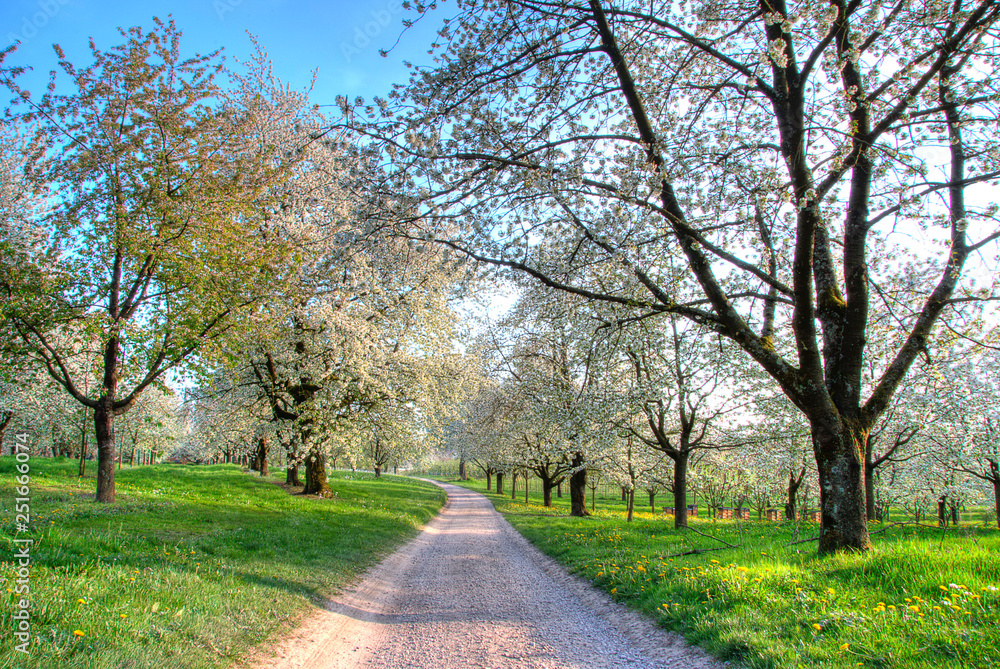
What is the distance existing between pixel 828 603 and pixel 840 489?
115 inches

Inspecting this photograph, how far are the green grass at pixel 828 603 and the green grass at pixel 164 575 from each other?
478 cm

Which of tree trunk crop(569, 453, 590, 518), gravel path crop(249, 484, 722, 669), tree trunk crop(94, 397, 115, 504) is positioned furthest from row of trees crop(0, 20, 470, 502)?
tree trunk crop(569, 453, 590, 518)

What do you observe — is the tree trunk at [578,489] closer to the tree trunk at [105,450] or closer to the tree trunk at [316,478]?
the tree trunk at [316,478]

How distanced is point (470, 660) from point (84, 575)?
4.33 metres

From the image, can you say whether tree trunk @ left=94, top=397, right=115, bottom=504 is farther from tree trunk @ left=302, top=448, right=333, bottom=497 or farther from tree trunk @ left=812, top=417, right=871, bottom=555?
tree trunk @ left=812, top=417, right=871, bottom=555

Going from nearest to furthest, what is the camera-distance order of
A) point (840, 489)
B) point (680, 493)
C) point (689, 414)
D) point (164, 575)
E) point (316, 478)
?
point (164, 575) → point (840, 489) → point (680, 493) → point (689, 414) → point (316, 478)

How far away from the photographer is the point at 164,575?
598 centimetres

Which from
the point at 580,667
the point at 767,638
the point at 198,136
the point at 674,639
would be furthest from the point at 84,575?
the point at 198,136

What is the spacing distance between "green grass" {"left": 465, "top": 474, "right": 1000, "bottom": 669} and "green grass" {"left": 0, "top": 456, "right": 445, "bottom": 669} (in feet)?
15.7

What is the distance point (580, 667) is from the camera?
4867mm

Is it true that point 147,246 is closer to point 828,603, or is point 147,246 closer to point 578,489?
point 828,603

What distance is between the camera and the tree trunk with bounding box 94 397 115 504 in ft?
40.4

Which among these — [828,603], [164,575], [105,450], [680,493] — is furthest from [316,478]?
[828,603]

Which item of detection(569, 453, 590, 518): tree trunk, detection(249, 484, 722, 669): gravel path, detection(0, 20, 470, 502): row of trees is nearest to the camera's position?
detection(249, 484, 722, 669): gravel path
